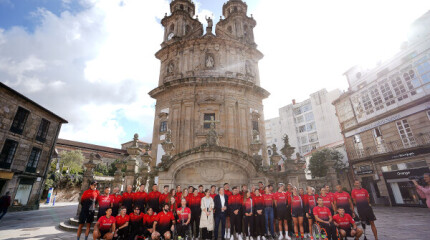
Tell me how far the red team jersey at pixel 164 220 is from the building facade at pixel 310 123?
41796 millimetres

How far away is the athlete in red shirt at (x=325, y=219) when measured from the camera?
6.05 m

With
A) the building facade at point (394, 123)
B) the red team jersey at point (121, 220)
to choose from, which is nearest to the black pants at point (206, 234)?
the red team jersey at point (121, 220)

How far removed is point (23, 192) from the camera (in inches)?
728

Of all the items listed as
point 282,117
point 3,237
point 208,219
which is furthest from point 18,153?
point 282,117

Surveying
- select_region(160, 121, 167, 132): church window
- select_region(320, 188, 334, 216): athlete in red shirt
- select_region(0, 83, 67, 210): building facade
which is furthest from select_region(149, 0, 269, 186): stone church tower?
select_region(0, 83, 67, 210): building facade

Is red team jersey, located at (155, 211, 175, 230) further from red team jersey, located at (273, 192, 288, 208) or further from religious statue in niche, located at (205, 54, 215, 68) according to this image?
religious statue in niche, located at (205, 54, 215, 68)

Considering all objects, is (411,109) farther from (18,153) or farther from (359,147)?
(18,153)

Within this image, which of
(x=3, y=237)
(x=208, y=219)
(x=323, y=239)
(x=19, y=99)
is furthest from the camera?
(x=19, y=99)

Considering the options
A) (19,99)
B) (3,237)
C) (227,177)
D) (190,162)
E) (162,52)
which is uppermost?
(162,52)

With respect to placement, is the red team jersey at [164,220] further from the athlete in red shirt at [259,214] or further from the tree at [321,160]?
the tree at [321,160]

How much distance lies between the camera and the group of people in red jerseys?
249 inches

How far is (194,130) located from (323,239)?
1320 centimetres

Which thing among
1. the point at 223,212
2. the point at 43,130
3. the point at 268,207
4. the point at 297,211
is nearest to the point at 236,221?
the point at 223,212

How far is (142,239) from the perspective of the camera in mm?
6355
